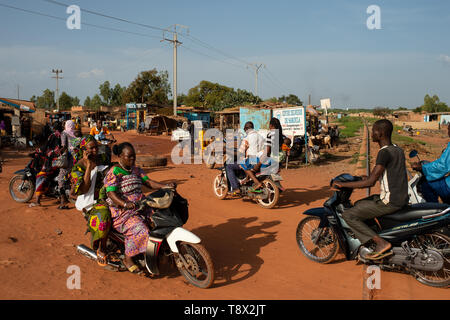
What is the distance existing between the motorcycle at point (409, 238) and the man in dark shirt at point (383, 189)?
0.12m

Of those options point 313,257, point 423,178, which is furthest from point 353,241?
point 423,178

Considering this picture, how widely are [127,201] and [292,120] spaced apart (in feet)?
36.8

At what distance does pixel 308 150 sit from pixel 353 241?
10842 millimetres

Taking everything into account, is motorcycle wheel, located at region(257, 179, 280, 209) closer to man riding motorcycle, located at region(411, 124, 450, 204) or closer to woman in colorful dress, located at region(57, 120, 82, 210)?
man riding motorcycle, located at region(411, 124, 450, 204)

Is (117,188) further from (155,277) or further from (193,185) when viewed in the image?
(193,185)

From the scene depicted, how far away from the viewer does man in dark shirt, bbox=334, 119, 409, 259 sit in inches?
146

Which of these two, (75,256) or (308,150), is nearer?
(75,256)

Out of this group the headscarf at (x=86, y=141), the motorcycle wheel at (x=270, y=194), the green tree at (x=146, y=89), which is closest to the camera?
the headscarf at (x=86, y=141)

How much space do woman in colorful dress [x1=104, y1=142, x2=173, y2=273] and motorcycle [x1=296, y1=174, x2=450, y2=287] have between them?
223 cm

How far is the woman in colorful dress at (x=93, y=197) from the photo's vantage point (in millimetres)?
3922

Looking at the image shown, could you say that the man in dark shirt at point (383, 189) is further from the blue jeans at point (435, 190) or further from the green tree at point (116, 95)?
the green tree at point (116, 95)

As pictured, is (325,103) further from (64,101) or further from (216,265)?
(64,101)

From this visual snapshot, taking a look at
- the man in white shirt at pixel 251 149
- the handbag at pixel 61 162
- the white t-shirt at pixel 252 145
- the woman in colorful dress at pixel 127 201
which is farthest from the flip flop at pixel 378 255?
the handbag at pixel 61 162
